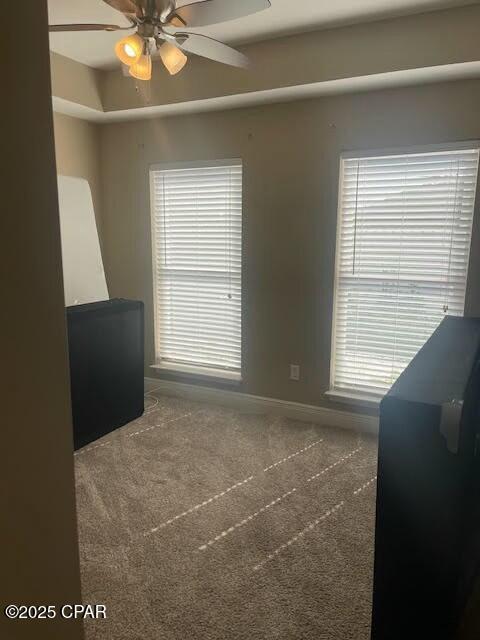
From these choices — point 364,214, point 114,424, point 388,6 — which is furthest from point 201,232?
point 388,6

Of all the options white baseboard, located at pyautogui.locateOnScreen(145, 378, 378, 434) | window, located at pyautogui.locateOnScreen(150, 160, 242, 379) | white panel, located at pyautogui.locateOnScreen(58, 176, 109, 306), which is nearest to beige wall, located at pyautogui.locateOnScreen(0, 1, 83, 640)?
white panel, located at pyautogui.locateOnScreen(58, 176, 109, 306)

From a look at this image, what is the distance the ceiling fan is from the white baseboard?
242 centimetres

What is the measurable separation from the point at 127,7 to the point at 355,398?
2.72 meters

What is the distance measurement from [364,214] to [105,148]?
2403 millimetres

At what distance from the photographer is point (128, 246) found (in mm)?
4207

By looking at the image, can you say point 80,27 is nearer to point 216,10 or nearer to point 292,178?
point 216,10

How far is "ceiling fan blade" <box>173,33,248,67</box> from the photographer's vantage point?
2.11m

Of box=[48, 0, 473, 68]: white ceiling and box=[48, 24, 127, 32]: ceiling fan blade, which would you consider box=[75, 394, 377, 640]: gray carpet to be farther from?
box=[48, 0, 473, 68]: white ceiling

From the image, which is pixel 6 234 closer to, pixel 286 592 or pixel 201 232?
pixel 286 592

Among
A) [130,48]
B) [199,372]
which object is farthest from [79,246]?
[130,48]

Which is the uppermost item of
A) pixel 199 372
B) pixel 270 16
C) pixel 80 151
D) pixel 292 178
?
pixel 270 16

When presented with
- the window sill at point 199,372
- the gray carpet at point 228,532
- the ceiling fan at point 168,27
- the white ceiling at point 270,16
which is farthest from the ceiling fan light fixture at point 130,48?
the window sill at point 199,372

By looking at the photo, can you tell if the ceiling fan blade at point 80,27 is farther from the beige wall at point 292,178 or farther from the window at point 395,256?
the window at point 395,256

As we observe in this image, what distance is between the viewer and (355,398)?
3.42m
